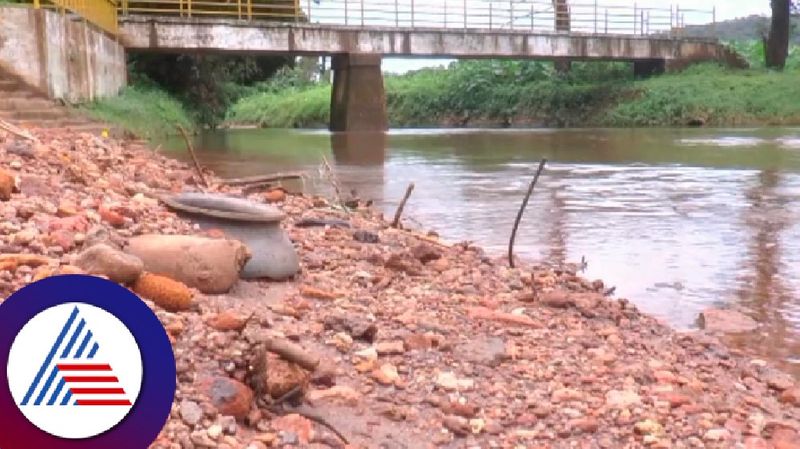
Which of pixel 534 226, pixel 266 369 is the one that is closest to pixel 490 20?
pixel 534 226

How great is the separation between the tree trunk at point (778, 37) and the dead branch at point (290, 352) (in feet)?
110

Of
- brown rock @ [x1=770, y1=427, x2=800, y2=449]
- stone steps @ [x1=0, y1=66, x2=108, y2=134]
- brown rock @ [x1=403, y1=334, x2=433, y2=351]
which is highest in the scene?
stone steps @ [x1=0, y1=66, x2=108, y2=134]

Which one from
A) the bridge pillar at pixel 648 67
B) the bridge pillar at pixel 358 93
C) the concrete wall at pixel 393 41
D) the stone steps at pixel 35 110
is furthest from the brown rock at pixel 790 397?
the bridge pillar at pixel 648 67

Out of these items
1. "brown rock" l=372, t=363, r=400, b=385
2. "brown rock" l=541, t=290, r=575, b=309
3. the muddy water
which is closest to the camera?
"brown rock" l=372, t=363, r=400, b=385

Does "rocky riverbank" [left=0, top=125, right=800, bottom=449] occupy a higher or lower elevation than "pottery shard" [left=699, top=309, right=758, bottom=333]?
higher

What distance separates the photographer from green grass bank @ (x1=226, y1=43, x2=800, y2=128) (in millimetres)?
29891

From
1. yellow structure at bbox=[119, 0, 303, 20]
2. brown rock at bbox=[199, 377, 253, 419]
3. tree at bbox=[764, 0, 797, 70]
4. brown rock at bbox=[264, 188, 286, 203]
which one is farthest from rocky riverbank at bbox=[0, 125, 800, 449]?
tree at bbox=[764, 0, 797, 70]

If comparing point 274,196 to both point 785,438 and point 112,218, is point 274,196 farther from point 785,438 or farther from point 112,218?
point 785,438

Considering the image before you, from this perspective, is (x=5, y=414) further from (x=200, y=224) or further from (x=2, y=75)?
(x=2, y=75)

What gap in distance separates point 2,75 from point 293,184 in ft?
16.3

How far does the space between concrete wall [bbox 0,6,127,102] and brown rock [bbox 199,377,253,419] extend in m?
11.6

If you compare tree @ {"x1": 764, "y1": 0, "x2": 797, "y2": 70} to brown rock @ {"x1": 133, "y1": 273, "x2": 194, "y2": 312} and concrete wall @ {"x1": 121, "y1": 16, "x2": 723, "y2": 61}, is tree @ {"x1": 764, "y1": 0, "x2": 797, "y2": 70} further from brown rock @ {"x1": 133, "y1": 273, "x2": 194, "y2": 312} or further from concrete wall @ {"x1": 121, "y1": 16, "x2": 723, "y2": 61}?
brown rock @ {"x1": 133, "y1": 273, "x2": 194, "y2": 312}

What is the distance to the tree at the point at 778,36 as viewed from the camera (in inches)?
1313

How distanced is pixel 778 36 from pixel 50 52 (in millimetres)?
27433
